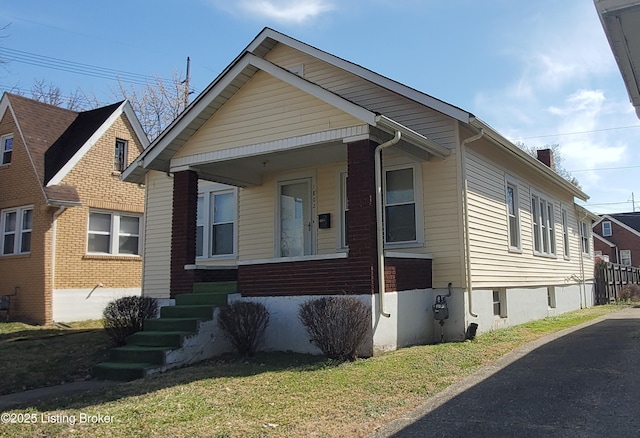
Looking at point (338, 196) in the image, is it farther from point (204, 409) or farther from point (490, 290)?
point (204, 409)

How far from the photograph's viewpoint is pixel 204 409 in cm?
642

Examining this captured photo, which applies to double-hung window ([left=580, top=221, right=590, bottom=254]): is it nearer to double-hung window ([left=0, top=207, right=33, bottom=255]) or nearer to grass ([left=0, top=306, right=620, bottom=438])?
grass ([left=0, top=306, right=620, bottom=438])

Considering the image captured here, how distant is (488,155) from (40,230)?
42.4 ft

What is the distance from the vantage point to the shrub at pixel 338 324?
8609 millimetres

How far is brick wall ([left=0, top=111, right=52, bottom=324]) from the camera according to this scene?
1669cm

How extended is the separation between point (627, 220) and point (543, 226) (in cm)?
4176

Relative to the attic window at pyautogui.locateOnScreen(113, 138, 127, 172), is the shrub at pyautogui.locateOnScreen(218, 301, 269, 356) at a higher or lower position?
lower

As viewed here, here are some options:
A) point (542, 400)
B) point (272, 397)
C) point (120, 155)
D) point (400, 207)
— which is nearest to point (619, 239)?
point (120, 155)

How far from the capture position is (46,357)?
10109 mm

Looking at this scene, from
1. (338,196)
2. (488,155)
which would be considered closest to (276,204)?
(338,196)

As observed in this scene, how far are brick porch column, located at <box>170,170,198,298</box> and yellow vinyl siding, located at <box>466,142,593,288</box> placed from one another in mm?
5626

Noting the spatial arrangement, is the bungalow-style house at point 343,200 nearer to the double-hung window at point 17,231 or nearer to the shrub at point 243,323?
the shrub at point 243,323

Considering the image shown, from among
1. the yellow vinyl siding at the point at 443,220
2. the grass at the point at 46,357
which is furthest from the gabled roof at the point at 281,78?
the grass at the point at 46,357

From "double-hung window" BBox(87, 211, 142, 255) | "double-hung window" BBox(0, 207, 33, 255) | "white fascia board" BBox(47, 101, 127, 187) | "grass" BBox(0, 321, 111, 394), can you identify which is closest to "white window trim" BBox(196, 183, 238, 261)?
"grass" BBox(0, 321, 111, 394)
